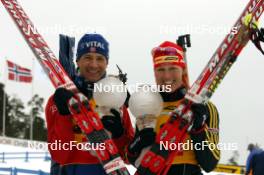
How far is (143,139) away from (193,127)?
1.25ft

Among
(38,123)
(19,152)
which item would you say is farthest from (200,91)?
(38,123)

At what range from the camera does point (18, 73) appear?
2995 centimetres

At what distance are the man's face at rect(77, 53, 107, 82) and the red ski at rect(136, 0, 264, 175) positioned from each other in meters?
0.77

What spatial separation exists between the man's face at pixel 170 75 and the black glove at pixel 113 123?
430 millimetres

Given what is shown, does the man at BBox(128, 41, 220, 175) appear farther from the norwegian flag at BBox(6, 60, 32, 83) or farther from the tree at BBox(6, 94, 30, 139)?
the tree at BBox(6, 94, 30, 139)

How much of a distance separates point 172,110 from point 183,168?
45 centimetres

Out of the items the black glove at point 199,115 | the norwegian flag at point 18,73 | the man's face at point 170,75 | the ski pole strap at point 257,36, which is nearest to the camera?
the black glove at point 199,115

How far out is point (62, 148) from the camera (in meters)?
3.85

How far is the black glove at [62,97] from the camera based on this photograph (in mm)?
3688

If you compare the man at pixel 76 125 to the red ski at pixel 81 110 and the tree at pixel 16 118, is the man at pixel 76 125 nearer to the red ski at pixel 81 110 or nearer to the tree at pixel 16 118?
the red ski at pixel 81 110

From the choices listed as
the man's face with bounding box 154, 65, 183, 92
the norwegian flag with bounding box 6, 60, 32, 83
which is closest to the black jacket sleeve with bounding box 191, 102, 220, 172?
the man's face with bounding box 154, 65, 183, 92

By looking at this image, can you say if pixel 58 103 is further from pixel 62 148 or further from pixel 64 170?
pixel 64 170

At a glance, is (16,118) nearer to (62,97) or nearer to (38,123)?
(38,123)

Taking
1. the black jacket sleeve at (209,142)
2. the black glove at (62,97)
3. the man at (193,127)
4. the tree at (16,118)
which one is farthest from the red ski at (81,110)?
the tree at (16,118)
